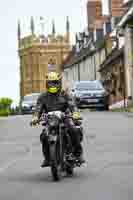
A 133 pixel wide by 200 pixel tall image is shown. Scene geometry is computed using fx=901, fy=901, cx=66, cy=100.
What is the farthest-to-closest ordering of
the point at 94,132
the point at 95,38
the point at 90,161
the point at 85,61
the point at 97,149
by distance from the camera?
the point at 85,61 → the point at 95,38 → the point at 94,132 → the point at 97,149 → the point at 90,161

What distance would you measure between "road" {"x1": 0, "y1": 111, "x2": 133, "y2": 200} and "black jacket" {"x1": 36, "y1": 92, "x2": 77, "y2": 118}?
109 cm

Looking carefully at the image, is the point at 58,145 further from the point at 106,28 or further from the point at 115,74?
the point at 106,28

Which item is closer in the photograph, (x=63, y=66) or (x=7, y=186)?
(x=7, y=186)

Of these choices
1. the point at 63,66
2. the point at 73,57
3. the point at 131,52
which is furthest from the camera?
the point at 63,66

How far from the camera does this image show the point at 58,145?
1372 cm

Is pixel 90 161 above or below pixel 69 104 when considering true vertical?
below

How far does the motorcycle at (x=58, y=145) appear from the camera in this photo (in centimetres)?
1348

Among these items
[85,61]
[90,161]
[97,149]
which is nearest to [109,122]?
[97,149]

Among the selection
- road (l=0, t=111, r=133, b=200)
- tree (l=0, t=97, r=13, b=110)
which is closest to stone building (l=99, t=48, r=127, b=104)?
tree (l=0, t=97, r=13, b=110)

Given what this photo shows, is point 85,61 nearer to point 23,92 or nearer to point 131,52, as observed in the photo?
point 131,52

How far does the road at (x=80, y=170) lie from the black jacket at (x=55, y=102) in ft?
3.58

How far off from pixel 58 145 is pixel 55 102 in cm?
74

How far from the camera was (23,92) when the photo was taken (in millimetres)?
187625

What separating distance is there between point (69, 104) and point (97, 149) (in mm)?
6372
